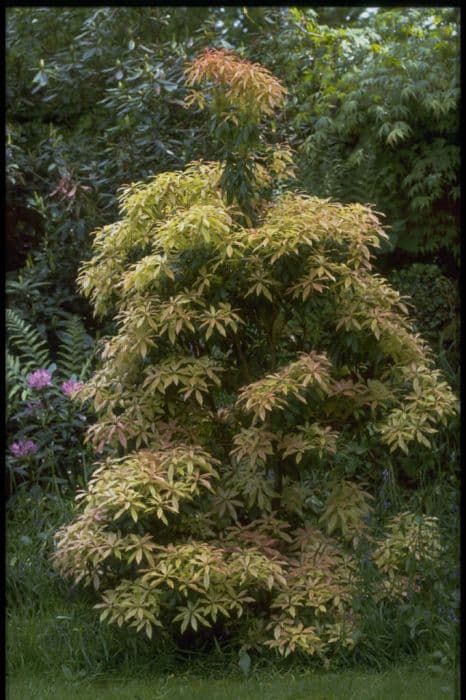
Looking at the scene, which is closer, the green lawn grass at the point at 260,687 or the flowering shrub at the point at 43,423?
the green lawn grass at the point at 260,687

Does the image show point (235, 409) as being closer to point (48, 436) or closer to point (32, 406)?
point (48, 436)

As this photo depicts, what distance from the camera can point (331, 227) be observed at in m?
3.67

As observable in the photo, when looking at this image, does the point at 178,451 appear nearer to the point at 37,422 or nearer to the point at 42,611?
the point at 42,611

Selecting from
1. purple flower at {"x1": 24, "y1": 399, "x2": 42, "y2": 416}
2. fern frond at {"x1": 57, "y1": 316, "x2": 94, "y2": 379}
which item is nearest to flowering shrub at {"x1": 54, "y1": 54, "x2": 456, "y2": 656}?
purple flower at {"x1": 24, "y1": 399, "x2": 42, "y2": 416}

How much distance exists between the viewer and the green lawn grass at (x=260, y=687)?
330 centimetres

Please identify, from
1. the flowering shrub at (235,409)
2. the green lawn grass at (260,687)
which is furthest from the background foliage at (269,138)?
the green lawn grass at (260,687)

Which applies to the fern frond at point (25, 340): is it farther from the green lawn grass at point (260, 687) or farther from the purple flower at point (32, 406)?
the green lawn grass at point (260, 687)

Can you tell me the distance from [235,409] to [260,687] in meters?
1.13

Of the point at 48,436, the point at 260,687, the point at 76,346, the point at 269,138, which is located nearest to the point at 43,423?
the point at 48,436

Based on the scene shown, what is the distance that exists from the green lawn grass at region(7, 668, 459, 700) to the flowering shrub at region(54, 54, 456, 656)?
0.14 meters

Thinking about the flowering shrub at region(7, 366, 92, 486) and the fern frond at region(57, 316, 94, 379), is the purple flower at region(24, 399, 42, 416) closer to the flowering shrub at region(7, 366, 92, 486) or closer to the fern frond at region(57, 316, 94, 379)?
the flowering shrub at region(7, 366, 92, 486)

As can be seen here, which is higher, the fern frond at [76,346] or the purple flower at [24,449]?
the fern frond at [76,346]

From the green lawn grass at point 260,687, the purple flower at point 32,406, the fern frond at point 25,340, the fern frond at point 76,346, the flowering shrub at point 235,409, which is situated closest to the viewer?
the green lawn grass at point 260,687

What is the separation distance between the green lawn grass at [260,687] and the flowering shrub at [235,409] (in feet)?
0.47
